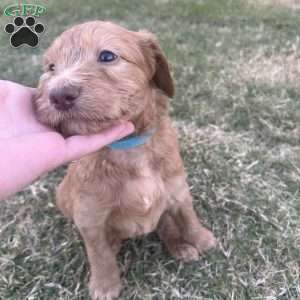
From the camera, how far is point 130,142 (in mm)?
3164

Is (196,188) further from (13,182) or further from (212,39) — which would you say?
(212,39)

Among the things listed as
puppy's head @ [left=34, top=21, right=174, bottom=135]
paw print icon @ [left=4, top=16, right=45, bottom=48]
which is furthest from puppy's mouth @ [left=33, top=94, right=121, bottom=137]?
paw print icon @ [left=4, top=16, right=45, bottom=48]

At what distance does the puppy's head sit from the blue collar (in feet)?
0.66

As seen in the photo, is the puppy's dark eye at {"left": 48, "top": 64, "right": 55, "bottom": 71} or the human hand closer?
the human hand

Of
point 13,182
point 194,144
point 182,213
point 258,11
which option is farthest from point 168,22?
point 13,182

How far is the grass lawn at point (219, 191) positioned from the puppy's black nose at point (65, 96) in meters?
1.98

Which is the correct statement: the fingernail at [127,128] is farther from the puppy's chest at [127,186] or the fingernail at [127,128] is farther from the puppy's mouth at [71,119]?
the puppy's chest at [127,186]

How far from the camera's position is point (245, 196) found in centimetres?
444

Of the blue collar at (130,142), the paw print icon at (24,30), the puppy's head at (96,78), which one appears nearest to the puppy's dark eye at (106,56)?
the puppy's head at (96,78)

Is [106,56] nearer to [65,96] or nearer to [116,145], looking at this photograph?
[65,96]

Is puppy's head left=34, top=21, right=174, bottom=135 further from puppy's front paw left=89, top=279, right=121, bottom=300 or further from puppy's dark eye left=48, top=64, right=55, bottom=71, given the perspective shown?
puppy's front paw left=89, top=279, right=121, bottom=300

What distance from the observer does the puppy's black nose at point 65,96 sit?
2.42 m

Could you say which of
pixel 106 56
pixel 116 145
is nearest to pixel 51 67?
pixel 106 56

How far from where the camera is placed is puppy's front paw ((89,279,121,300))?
376 centimetres
